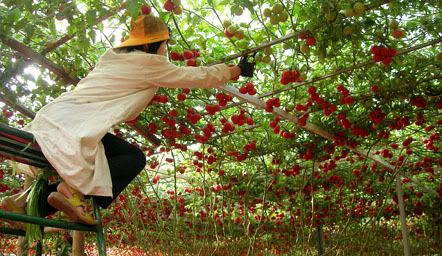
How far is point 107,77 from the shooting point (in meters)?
2.05

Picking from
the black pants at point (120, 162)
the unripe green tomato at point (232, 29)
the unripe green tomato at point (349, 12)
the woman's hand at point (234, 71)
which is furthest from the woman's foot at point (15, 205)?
the unripe green tomato at point (349, 12)

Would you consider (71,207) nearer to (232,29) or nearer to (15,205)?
(15,205)

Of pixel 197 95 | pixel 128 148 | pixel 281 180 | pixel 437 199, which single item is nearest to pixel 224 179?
pixel 281 180

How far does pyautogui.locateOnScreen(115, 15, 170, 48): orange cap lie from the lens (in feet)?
7.03

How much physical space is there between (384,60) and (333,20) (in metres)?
0.54

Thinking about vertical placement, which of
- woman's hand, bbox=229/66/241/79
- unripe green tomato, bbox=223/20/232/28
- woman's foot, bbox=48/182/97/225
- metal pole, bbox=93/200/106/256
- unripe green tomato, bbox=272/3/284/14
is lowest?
metal pole, bbox=93/200/106/256

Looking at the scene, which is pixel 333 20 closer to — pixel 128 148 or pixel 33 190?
pixel 128 148

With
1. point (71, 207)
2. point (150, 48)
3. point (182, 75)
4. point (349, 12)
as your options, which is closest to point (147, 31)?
point (150, 48)

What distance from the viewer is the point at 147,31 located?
216 centimetres

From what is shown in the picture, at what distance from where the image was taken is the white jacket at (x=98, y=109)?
5.65ft

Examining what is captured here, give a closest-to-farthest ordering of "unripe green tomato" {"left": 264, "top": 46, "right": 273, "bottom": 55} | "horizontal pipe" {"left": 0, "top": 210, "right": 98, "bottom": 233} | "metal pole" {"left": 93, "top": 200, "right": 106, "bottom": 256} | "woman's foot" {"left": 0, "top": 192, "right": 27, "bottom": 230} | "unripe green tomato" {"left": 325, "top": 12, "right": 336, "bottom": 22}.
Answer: "horizontal pipe" {"left": 0, "top": 210, "right": 98, "bottom": 233} → "metal pole" {"left": 93, "top": 200, "right": 106, "bottom": 256} → "woman's foot" {"left": 0, "top": 192, "right": 27, "bottom": 230} → "unripe green tomato" {"left": 325, "top": 12, "right": 336, "bottom": 22} → "unripe green tomato" {"left": 264, "top": 46, "right": 273, "bottom": 55}

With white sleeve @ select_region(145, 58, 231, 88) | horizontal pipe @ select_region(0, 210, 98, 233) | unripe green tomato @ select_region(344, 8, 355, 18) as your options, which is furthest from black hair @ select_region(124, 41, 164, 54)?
unripe green tomato @ select_region(344, 8, 355, 18)

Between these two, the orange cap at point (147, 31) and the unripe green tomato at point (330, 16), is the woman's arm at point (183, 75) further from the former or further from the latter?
the unripe green tomato at point (330, 16)

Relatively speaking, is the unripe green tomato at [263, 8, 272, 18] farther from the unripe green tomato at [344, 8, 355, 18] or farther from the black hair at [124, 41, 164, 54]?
the black hair at [124, 41, 164, 54]
